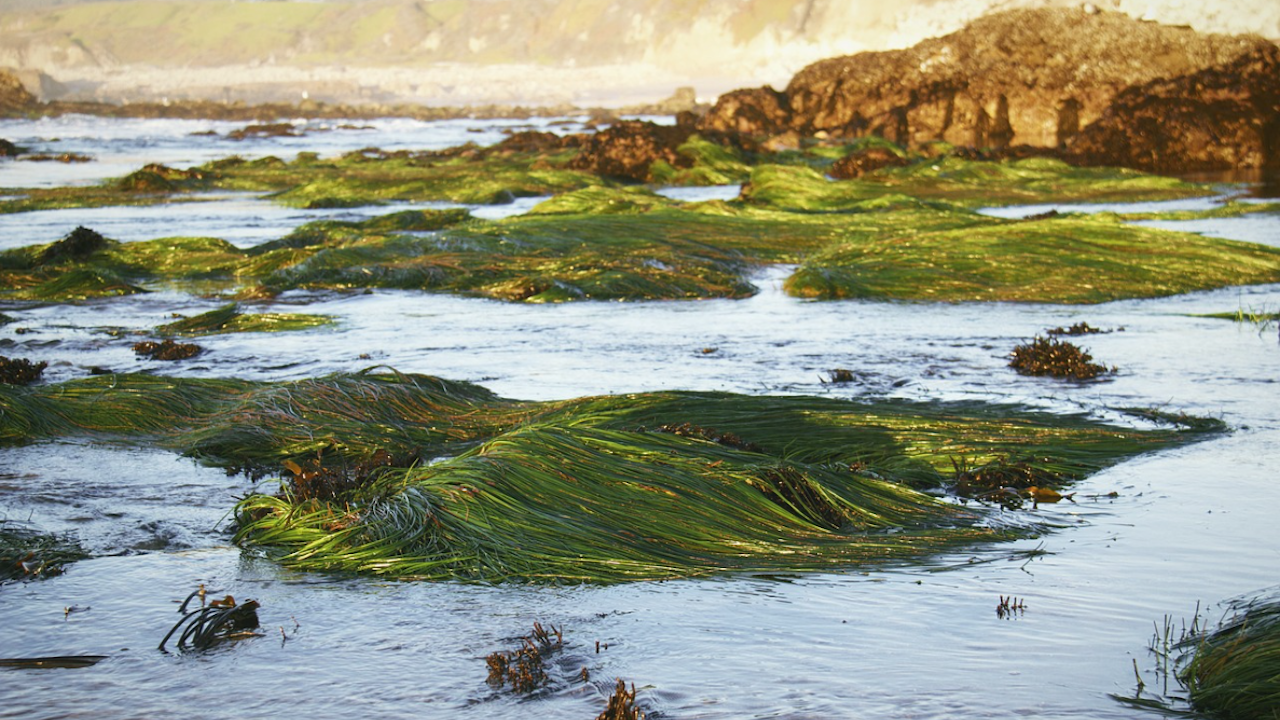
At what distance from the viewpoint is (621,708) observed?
2.72 metres

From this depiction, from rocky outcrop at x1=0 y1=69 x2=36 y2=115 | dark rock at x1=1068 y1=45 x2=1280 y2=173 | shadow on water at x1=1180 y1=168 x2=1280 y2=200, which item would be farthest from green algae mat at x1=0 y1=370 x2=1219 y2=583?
rocky outcrop at x1=0 y1=69 x2=36 y2=115

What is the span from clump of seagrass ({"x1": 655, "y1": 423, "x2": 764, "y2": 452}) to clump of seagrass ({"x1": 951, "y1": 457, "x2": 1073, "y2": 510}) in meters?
0.82

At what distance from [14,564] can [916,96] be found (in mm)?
30651

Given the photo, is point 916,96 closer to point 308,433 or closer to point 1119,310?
point 1119,310

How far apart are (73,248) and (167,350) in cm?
490

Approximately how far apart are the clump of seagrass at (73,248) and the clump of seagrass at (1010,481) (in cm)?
980

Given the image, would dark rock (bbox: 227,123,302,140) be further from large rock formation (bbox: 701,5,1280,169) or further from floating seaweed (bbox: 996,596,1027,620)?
floating seaweed (bbox: 996,596,1027,620)

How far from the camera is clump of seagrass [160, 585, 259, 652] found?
328 cm

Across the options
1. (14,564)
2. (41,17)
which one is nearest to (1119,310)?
(14,564)

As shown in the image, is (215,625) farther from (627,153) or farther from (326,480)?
(627,153)

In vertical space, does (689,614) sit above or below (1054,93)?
below

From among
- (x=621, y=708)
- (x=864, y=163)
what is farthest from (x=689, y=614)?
(x=864, y=163)

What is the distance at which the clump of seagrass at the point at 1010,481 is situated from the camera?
15.4 feet

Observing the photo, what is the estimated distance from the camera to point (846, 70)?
35688 mm
